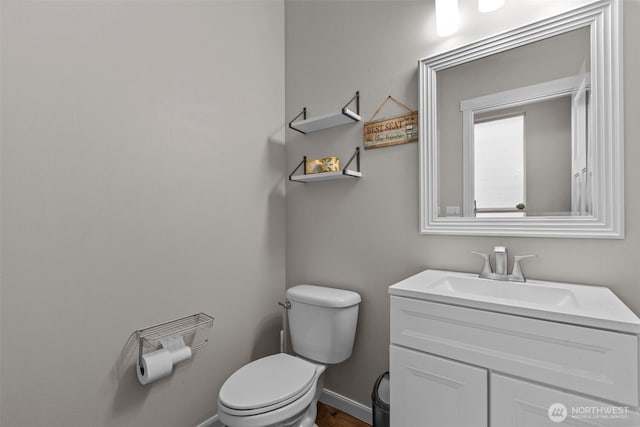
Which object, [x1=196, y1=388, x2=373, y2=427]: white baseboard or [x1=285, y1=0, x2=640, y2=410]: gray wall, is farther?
[x1=196, y1=388, x2=373, y2=427]: white baseboard

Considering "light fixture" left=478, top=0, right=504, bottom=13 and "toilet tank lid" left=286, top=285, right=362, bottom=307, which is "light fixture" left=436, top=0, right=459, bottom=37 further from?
"toilet tank lid" left=286, top=285, right=362, bottom=307

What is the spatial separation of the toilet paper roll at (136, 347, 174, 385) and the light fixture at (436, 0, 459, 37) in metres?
1.85

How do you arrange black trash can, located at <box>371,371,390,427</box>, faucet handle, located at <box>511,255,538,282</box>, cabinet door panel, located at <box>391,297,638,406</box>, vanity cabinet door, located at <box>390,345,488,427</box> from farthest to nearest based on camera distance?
1. black trash can, located at <box>371,371,390,427</box>
2. faucet handle, located at <box>511,255,538,282</box>
3. vanity cabinet door, located at <box>390,345,488,427</box>
4. cabinet door panel, located at <box>391,297,638,406</box>

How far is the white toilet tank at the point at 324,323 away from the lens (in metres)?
1.54

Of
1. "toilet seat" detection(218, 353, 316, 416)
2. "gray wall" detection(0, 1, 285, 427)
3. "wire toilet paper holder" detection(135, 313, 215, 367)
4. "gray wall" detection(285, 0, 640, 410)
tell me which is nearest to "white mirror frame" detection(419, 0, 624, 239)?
"gray wall" detection(285, 0, 640, 410)

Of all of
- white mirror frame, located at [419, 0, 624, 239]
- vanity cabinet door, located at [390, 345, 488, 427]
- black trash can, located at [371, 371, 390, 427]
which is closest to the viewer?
vanity cabinet door, located at [390, 345, 488, 427]

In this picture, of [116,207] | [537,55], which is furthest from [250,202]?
[537,55]

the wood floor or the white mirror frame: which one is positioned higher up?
the white mirror frame

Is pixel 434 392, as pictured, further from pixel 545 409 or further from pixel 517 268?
pixel 517 268

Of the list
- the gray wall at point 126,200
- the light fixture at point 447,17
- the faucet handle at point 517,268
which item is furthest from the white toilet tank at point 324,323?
the light fixture at point 447,17

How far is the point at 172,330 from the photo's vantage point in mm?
1393

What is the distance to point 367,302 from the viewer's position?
1650 mm

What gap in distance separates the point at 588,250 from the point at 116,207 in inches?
71.5

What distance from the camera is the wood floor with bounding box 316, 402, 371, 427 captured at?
1.64 m
